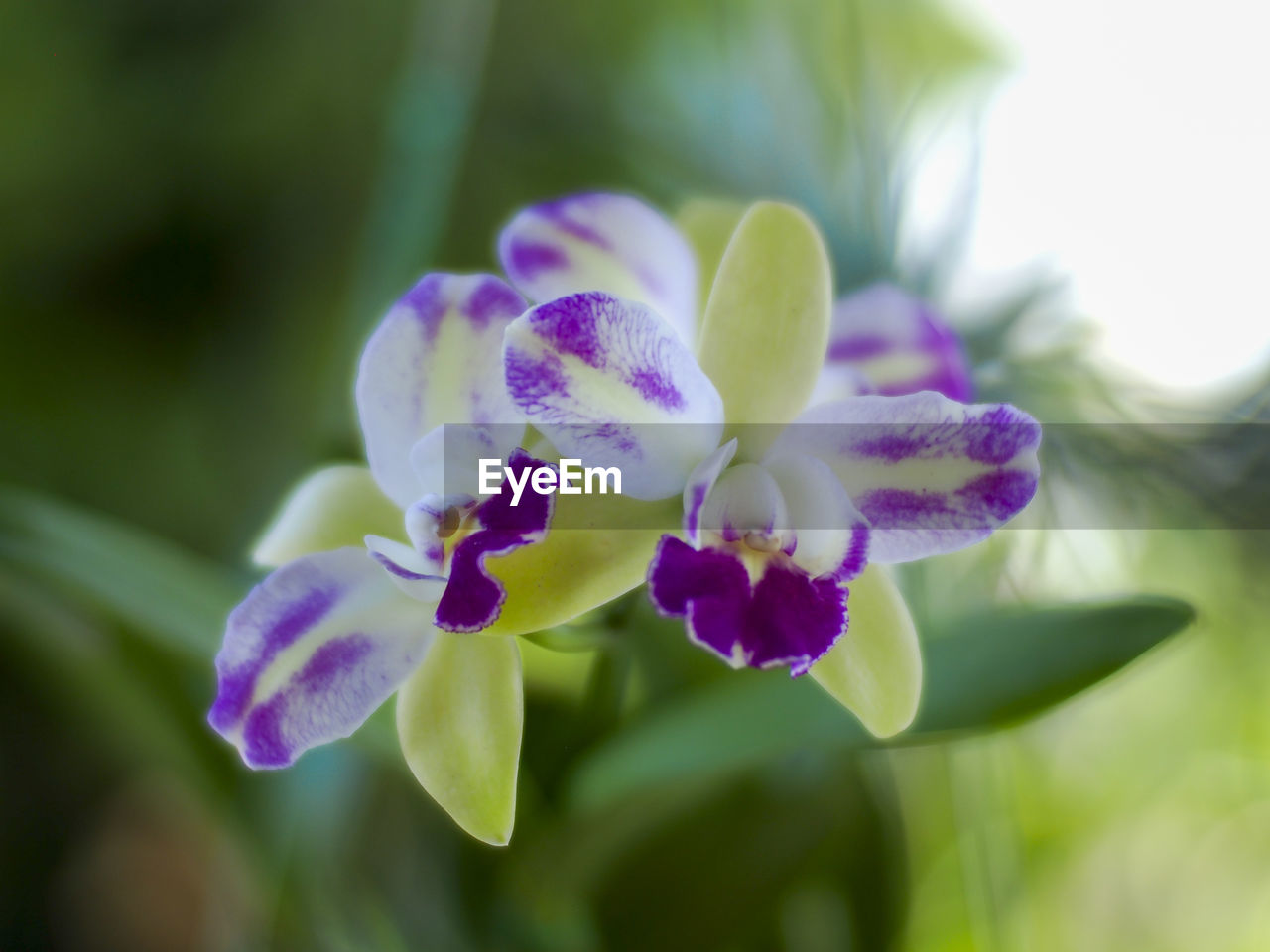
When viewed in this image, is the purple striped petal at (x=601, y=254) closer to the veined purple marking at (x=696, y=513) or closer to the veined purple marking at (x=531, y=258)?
the veined purple marking at (x=531, y=258)

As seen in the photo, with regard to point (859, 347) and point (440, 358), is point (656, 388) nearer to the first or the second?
point (440, 358)

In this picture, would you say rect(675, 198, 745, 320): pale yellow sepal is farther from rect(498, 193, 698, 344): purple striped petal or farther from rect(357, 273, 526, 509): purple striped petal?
rect(357, 273, 526, 509): purple striped petal

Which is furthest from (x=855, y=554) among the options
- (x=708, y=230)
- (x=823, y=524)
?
(x=708, y=230)

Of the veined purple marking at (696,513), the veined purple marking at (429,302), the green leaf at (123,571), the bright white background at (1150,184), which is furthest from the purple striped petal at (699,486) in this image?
the bright white background at (1150,184)

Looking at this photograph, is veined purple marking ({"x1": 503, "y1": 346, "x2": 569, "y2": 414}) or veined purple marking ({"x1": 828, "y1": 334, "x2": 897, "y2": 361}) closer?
veined purple marking ({"x1": 503, "y1": 346, "x2": 569, "y2": 414})

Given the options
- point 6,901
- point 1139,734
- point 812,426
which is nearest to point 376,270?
point 812,426

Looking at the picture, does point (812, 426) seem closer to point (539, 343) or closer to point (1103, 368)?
point (539, 343)

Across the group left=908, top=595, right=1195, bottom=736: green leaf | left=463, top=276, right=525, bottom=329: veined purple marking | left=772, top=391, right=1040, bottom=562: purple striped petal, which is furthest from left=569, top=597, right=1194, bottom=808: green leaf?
left=463, top=276, right=525, bottom=329: veined purple marking
